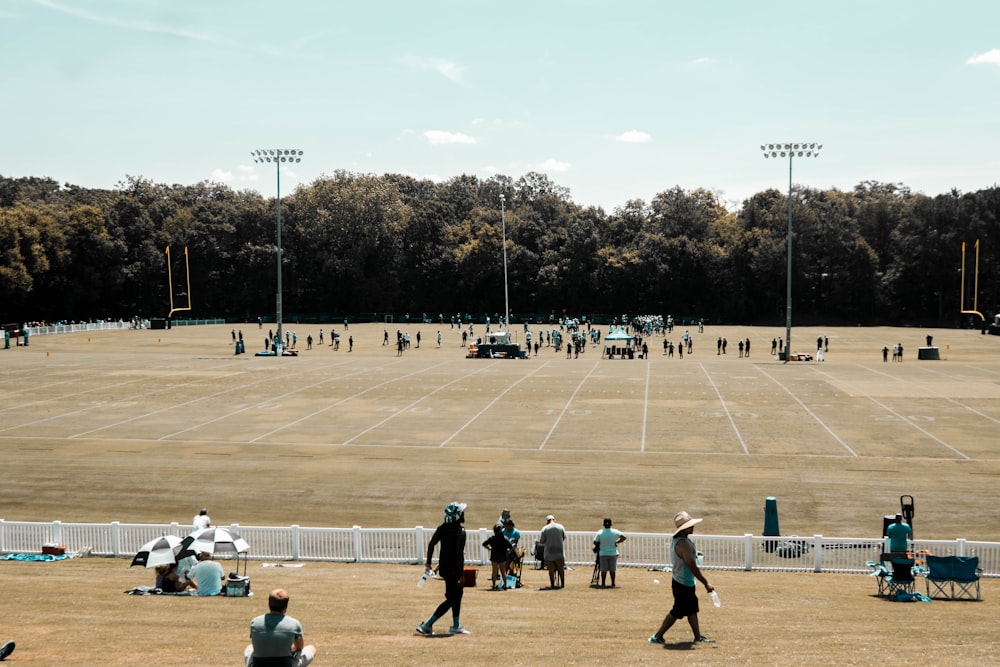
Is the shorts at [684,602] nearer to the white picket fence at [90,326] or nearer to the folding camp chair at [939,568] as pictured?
the folding camp chair at [939,568]

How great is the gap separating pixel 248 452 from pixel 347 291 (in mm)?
108923

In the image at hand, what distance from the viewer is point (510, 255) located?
132625 mm

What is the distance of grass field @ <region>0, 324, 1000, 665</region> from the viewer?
10258 millimetres

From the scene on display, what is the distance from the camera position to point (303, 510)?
877 inches

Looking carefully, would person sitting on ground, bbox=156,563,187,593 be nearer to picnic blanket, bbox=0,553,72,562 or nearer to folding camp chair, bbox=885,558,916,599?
picnic blanket, bbox=0,553,72,562

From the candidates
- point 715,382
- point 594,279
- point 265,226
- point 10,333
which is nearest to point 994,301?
point 594,279

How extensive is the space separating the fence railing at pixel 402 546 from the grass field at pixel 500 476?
573 mm

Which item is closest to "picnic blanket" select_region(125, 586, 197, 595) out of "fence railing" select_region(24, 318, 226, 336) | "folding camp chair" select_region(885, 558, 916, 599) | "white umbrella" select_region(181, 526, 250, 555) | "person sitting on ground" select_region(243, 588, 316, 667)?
"white umbrella" select_region(181, 526, 250, 555)

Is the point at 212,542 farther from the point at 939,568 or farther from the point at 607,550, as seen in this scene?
the point at 939,568

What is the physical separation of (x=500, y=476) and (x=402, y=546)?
839 cm

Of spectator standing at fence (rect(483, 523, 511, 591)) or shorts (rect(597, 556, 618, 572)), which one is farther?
shorts (rect(597, 556, 618, 572))

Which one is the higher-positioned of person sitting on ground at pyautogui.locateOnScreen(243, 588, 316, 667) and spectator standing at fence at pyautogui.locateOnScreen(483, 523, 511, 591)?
person sitting on ground at pyautogui.locateOnScreen(243, 588, 316, 667)

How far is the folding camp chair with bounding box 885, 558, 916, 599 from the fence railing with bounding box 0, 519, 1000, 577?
114 inches

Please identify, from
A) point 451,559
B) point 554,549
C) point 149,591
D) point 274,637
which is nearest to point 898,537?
point 554,549
